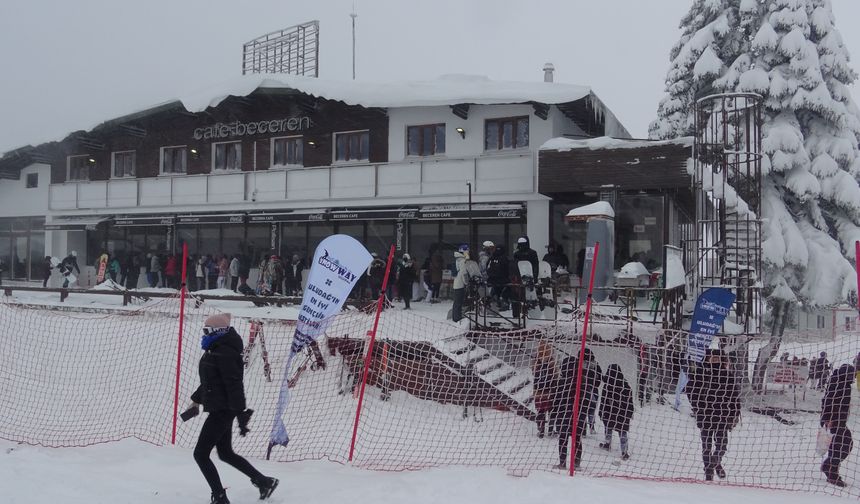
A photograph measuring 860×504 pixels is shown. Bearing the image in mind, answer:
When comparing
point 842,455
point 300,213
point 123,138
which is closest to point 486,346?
point 842,455

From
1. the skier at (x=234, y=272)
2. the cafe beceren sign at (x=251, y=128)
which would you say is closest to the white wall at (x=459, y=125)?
the cafe beceren sign at (x=251, y=128)

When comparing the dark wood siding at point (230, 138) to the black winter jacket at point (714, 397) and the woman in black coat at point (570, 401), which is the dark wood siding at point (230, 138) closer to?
the woman in black coat at point (570, 401)

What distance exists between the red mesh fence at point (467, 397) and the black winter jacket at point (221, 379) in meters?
1.74

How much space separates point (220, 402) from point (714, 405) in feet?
18.0

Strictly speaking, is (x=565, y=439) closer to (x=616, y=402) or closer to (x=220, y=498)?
(x=616, y=402)

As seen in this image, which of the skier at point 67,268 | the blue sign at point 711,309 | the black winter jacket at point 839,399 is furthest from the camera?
the skier at point 67,268

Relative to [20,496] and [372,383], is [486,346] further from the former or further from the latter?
[20,496]

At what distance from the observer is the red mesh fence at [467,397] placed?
322 inches

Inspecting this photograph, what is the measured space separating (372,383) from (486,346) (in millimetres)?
2087

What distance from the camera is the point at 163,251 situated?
2500 cm

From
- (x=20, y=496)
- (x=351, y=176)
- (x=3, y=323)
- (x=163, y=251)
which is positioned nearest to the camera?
(x=20, y=496)

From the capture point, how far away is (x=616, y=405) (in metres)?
9.06

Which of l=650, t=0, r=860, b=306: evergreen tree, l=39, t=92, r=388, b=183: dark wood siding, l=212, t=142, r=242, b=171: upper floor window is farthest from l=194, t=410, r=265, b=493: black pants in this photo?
l=212, t=142, r=242, b=171: upper floor window

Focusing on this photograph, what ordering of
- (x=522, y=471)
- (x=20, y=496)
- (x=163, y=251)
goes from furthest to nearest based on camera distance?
(x=163, y=251)
(x=522, y=471)
(x=20, y=496)
